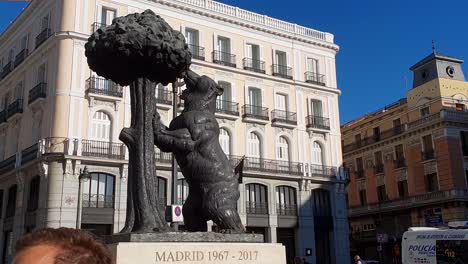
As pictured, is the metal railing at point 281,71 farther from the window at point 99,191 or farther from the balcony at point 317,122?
the window at point 99,191

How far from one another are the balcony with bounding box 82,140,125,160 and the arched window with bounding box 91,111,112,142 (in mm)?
381

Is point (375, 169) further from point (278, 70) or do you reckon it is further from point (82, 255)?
point (82, 255)

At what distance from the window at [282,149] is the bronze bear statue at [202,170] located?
27.0m

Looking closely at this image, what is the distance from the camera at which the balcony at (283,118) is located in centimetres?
3328

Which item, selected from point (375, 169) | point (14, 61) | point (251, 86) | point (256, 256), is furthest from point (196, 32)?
point (256, 256)

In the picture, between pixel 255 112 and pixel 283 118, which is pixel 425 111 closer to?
pixel 283 118

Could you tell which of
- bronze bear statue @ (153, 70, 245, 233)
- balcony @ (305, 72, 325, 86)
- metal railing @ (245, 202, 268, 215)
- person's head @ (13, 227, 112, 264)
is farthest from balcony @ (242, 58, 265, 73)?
person's head @ (13, 227, 112, 264)

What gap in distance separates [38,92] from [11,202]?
6644 millimetres

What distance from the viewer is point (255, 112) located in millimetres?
33156

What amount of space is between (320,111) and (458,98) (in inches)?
534

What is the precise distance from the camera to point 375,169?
45656 mm

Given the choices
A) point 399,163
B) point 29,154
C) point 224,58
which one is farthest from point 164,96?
point 399,163

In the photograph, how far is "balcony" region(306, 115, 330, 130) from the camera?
3459cm

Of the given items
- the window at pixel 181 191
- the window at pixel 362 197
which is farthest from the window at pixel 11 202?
the window at pixel 362 197
